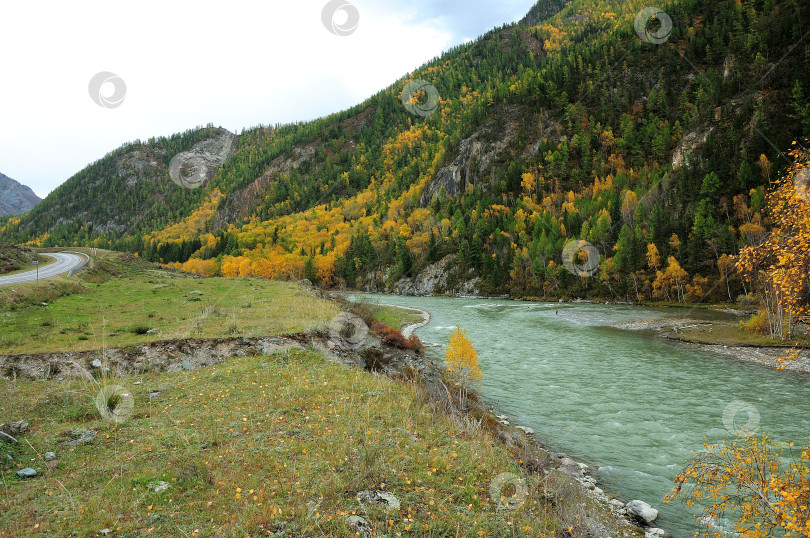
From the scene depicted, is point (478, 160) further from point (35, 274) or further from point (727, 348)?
point (35, 274)

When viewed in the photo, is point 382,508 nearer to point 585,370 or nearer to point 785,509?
point 785,509

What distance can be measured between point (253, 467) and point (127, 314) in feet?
77.7

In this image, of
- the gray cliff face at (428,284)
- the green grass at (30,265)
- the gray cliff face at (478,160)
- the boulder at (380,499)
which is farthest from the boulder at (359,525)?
the gray cliff face at (478,160)

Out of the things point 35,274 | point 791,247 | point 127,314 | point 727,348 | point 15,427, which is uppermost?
point 791,247

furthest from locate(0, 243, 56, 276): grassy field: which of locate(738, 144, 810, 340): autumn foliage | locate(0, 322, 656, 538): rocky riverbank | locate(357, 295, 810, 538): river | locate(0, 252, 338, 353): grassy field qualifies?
locate(738, 144, 810, 340): autumn foliage

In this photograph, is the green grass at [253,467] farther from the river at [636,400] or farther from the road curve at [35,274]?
the road curve at [35,274]

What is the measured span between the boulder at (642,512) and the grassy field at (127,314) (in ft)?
59.4

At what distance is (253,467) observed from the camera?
8734 mm

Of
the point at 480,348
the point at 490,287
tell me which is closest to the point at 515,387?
the point at 480,348

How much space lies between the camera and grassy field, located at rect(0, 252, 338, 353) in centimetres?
1939

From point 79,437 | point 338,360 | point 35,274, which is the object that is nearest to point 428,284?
point 35,274

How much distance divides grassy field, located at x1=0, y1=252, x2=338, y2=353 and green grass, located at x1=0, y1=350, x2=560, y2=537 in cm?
616

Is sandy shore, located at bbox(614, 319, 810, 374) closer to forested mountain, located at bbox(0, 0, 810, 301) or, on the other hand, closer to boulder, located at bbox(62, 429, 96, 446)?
boulder, located at bbox(62, 429, 96, 446)

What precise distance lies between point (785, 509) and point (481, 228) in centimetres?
13730
